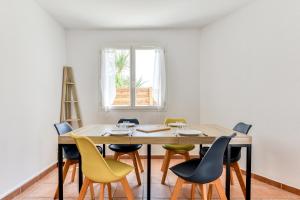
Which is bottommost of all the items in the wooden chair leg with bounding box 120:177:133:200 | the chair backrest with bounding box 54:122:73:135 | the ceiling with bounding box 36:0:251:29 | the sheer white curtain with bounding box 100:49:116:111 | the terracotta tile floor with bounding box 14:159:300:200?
the terracotta tile floor with bounding box 14:159:300:200

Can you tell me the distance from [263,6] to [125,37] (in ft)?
7.45

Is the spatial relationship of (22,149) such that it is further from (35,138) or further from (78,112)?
(78,112)

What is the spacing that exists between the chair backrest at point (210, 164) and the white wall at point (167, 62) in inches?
91.2

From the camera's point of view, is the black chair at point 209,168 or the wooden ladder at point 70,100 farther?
the wooden ladder at point 70,100

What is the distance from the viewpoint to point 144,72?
13.3 ft

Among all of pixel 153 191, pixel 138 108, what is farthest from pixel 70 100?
pixel 153 191

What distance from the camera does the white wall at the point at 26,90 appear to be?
229cm

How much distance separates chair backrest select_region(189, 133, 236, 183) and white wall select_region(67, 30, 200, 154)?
2317 millimetres

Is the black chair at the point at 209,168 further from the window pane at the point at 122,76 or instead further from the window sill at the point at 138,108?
the window pane at the point at 122,76

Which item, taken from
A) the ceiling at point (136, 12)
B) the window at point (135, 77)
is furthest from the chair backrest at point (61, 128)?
the ceiling at point (136, 12)

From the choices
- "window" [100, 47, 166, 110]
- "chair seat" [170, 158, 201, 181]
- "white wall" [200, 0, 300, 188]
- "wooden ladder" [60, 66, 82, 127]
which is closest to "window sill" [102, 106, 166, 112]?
"window" [100, 47, 166, 110]

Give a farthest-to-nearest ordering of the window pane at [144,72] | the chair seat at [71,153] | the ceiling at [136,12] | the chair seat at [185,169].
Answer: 1. the window pane at [144,72]
2. the ceiling at [136,12]
3. the chair seat at [71,153]
4. the chair seat at [185,169]

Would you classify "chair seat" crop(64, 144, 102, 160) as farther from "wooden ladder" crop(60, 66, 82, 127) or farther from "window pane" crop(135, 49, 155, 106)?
"window pane" crop(135, 49, 155, 106)

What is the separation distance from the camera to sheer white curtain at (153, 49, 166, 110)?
3961 mm
